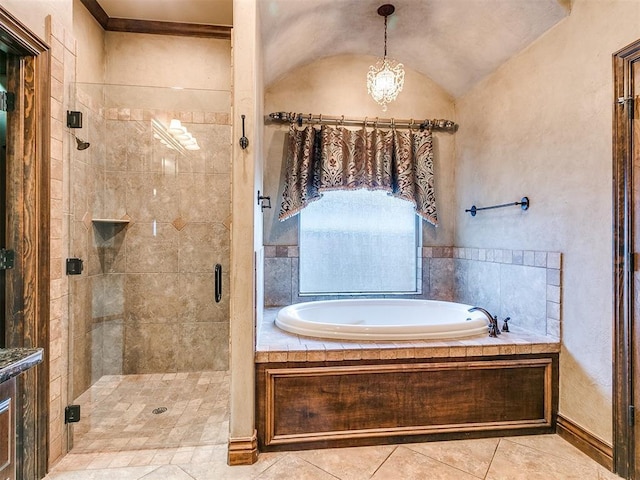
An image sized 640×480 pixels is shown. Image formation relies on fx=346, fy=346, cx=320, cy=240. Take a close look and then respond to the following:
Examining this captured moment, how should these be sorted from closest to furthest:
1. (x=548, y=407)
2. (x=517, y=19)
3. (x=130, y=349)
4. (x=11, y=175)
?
(x=11, y=175) → (x=548, y=407) → (x=517, y=19) → (x=130, y=349)

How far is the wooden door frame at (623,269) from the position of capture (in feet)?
5.52

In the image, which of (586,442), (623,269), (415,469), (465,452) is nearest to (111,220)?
(415,469)

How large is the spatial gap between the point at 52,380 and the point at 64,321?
0.95 ft

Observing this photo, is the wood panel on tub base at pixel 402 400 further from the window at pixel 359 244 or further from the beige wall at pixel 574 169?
the window at pixel 359 244

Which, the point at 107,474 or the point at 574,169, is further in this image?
the point at 574,169

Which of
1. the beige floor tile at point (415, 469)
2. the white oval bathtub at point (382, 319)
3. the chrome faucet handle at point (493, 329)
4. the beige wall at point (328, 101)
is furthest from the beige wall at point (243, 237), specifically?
the chrome faucet handle at point (493, 329)

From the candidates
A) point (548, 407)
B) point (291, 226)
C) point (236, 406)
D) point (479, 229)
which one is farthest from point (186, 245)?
point (548, 407)

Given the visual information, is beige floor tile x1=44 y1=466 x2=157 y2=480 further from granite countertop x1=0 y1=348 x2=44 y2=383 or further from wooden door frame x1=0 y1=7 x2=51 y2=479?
granite countertop x1=0 y1=348 x2=44 y2=383

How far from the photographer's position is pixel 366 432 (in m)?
1.92

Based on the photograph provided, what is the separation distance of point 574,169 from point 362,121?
1679 millimetres

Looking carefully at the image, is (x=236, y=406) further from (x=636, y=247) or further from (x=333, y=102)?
(x=333, y=102)

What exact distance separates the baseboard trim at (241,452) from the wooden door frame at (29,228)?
89 centimetres

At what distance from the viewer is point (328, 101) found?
310cm

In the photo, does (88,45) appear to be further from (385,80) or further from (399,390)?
(399,390)
